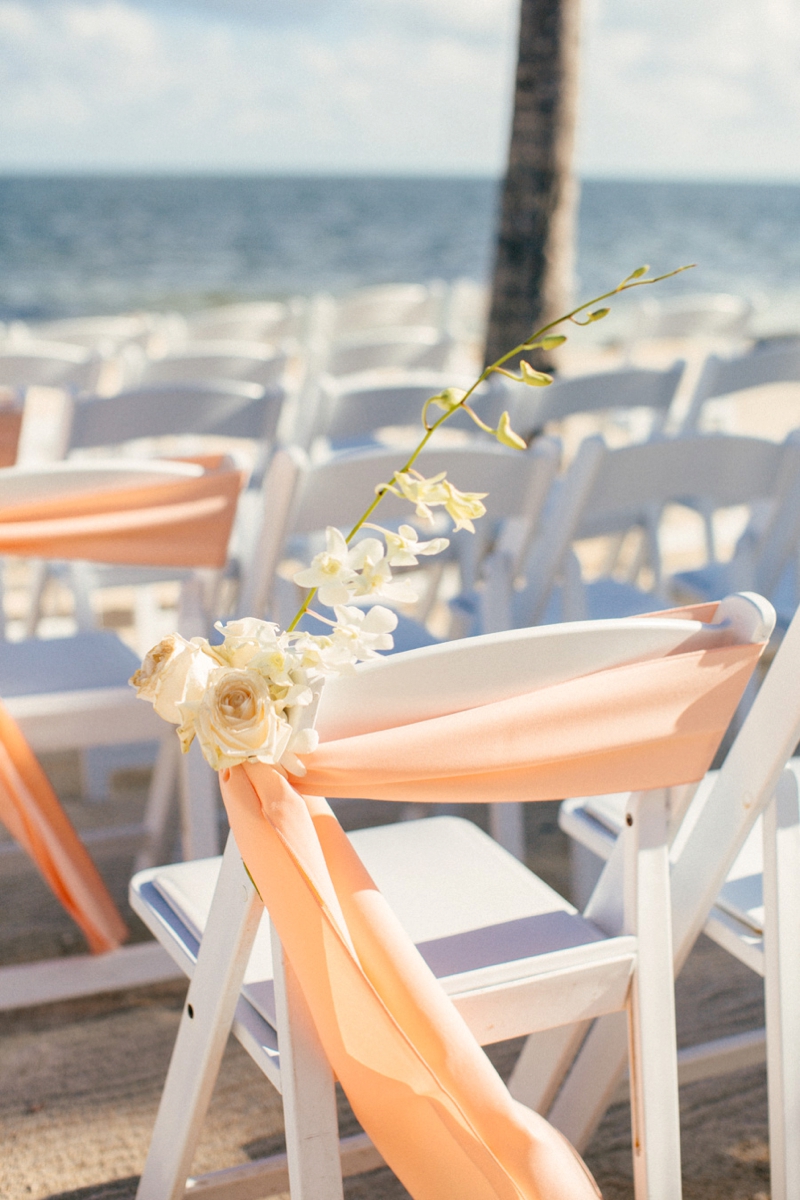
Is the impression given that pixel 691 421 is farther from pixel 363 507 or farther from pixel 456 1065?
pixel 456 1065

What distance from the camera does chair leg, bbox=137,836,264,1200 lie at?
1.26 meters

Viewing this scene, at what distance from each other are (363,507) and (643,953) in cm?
110

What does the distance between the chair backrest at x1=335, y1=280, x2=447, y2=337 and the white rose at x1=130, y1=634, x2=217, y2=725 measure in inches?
192

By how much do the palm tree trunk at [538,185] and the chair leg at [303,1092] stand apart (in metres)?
4.68

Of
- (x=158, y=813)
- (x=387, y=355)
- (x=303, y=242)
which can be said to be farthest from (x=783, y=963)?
(x=303, y=242)

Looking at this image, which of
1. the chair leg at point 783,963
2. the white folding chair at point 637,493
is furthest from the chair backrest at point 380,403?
the chair leg at point 783,963

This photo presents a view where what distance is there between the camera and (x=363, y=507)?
2.23 m

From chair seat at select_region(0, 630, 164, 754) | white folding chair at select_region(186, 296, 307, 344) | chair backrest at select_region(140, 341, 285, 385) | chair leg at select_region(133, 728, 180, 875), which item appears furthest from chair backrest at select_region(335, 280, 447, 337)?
chair seat at select_region(0, 630, 164, 754)

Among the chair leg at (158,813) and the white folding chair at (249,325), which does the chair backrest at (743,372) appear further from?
the white folding chair at (249,325)

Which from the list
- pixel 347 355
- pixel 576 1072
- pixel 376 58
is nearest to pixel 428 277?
pixel 376 58

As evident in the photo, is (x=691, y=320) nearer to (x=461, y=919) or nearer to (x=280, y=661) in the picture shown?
(x=461, y=919)

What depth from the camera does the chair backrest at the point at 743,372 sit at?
3465 millimetres

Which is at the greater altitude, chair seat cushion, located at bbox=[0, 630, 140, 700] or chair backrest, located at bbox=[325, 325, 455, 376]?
chair backrest, located at bbox=[325, 325, 455, 376]

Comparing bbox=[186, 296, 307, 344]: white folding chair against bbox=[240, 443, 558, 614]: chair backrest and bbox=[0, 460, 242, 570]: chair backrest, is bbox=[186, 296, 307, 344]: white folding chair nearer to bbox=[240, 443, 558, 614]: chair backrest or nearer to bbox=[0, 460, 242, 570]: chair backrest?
bbox=[240, 443, 558, 614]: chair backrest
